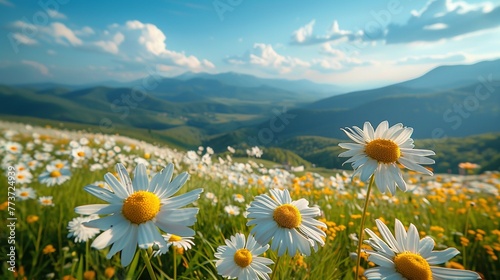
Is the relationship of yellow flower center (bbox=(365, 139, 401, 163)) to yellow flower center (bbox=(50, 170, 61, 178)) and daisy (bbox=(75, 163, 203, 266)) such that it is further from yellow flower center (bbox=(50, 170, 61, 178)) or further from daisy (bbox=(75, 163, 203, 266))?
yellow flower center (bbox=(50, 170, 61, 178))

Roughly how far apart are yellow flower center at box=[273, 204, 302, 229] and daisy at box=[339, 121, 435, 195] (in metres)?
0.37

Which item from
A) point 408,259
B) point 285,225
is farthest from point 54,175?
point 408,259

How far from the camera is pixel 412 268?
4.58ft

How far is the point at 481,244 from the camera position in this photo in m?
→ 3.63

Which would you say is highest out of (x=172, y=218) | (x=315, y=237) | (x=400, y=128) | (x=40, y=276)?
(x=400, y=128)

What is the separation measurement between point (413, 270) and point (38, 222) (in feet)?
12.7

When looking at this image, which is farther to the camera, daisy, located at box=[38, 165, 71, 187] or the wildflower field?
daisy, located at box=[38, 165, 71, 187]

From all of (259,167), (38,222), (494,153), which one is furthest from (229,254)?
(494,153)

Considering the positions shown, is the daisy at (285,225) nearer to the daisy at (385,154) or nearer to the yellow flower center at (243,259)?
the yellow flower center at (243,259)

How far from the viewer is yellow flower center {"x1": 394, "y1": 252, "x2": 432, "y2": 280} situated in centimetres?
139

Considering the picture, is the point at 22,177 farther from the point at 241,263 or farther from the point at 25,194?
the point at 241,263

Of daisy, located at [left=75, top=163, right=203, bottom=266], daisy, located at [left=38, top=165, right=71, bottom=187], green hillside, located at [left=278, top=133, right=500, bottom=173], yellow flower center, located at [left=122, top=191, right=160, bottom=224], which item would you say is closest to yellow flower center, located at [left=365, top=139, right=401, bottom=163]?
daisy, located at [left=75, top=163, right=203, bottom=266]

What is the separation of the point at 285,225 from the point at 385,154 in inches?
25.2

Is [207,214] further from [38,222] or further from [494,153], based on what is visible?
[494,153]
